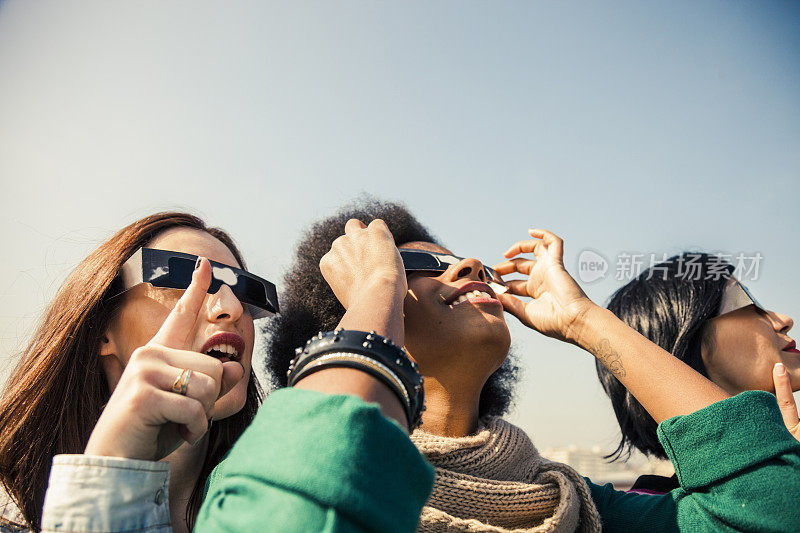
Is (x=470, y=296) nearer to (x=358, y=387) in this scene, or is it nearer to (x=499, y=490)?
(x=499, y=490)

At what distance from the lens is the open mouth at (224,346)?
8.71ft

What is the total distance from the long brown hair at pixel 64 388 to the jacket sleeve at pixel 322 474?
5.63ft

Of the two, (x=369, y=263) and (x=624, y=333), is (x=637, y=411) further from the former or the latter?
(x=369, y=263)

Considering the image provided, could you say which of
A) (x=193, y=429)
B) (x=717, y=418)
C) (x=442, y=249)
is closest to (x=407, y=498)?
(x=193, y=429)

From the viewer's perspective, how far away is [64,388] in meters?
2.74

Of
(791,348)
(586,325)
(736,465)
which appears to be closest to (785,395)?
(791,348)

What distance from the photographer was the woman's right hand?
1571 millimetres

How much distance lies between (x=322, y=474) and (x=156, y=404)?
66 centimetres

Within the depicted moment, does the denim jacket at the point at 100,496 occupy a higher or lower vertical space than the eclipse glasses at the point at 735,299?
lower

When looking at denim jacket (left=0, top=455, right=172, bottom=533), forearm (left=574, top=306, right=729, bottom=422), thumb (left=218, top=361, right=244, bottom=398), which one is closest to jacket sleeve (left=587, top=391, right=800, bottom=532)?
forearm (left=574, top=306, right=729, bottom=422)

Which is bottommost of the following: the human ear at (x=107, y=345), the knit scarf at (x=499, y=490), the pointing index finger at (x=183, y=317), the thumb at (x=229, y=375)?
the knit scarf at (x=499, y=490)

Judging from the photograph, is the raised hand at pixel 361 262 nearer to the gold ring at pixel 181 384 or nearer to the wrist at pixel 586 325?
the gold ring at pixel 181 384

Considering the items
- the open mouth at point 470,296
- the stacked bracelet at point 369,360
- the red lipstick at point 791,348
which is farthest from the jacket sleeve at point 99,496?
the red lipstick at point 791,348

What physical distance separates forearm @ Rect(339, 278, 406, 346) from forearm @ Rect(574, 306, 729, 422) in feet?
4.56
